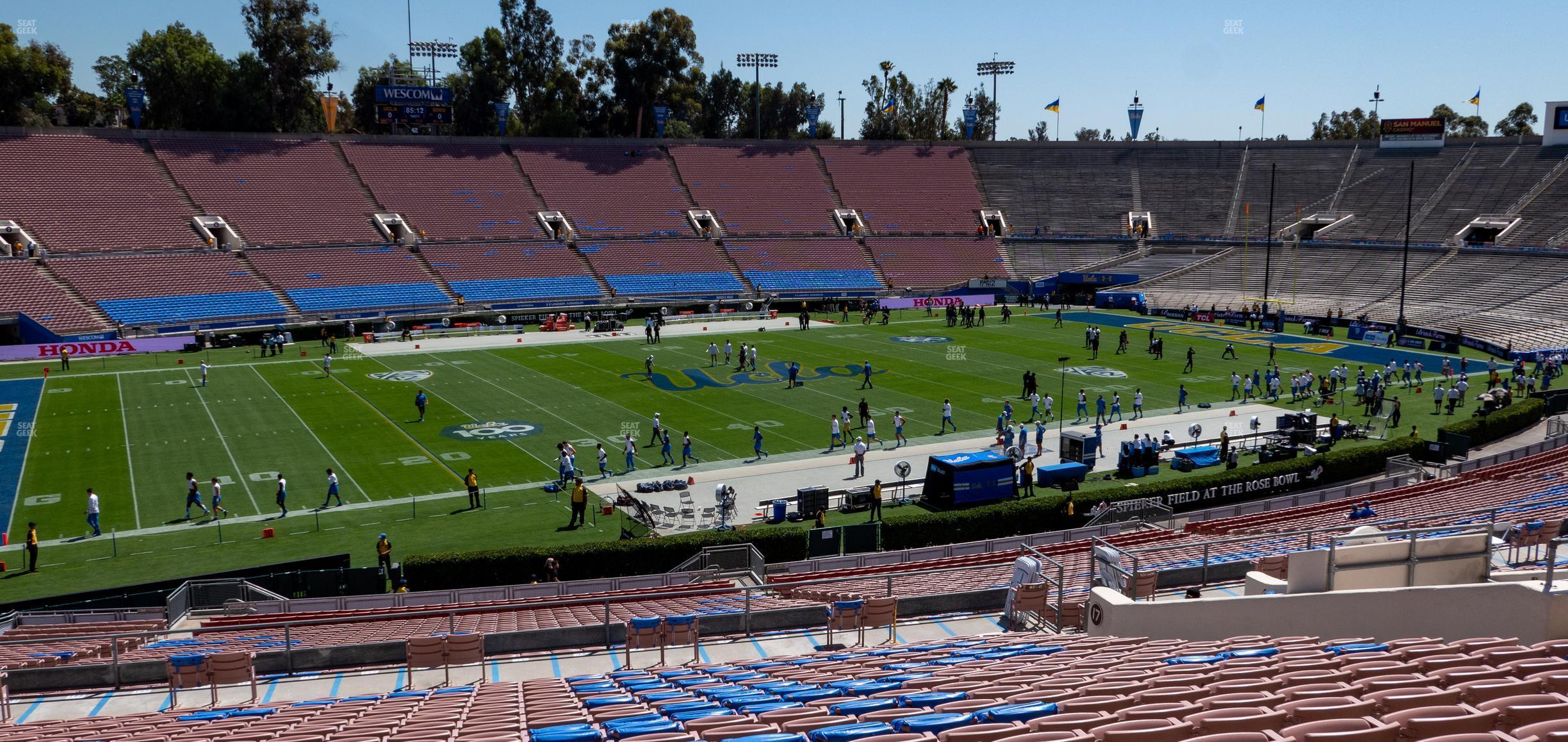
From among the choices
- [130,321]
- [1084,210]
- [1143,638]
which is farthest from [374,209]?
[1143,638]

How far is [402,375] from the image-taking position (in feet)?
143

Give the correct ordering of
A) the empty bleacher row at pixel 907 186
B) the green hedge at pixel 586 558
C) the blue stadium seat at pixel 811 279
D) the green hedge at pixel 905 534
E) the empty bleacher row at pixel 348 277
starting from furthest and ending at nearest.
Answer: the empty bleacher row at pixel 907 186 → the blue stadium seat at pixel 811 279 → the empty bleacher row at pixel 348 277 → the green hedge at pixel 905 534 → the green hedge at pixel 586 558

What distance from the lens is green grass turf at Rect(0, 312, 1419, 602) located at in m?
24.4

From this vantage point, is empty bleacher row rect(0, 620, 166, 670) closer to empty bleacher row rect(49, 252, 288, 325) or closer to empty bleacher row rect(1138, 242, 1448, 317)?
empty bleacher row rect(49, 252, 288, 325)

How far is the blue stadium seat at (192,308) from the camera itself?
5278 centimetres

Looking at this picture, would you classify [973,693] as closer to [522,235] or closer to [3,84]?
[522,235]

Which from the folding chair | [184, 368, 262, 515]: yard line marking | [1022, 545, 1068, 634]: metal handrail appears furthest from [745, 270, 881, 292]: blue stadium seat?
the folding chair

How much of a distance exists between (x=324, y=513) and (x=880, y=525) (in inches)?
517

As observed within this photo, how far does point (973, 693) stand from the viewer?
7.30 meters

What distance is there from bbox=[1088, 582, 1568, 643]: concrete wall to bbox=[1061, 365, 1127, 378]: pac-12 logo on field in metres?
30.9

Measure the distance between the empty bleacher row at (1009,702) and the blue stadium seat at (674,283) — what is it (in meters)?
56.0

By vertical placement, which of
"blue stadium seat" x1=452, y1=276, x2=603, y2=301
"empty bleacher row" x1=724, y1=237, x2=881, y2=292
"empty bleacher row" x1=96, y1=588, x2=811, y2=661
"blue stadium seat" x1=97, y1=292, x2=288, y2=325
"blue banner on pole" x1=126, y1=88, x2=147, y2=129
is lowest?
"empty bleacher row" x1=96, y1=588, x2=811, y2=661

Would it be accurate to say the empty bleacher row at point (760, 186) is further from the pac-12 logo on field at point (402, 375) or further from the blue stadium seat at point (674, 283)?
the pac-12 logo on field at point (402, 375)

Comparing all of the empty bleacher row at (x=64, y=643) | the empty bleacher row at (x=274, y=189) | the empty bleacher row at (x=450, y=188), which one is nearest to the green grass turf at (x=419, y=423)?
the empty bleacher row at (x=64, y=643)
